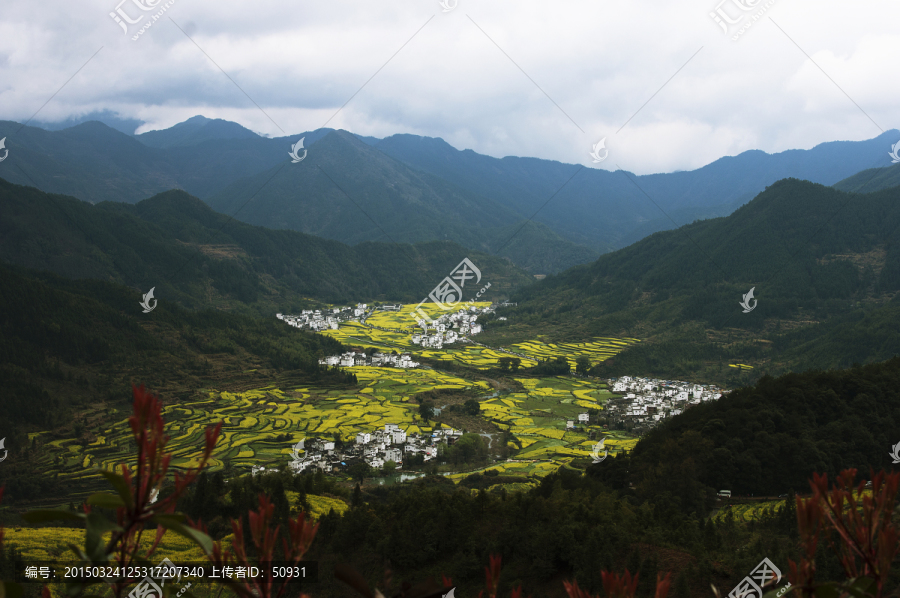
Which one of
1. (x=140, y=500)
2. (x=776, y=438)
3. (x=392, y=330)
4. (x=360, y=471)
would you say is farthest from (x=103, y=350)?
(x=140, y=500)

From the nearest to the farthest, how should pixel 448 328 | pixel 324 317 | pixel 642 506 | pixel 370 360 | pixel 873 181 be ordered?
pixel 642 506
pixel 370 360
pixel 448 328
pixel 324 317
pixel 873 181

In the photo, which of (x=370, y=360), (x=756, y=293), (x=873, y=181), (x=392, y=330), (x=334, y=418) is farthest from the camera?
(x=873, y=181)

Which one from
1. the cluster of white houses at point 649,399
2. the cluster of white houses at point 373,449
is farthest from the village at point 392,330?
the cluster of white houses at point 373,449

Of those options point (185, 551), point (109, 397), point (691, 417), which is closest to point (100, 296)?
point (109, 397)

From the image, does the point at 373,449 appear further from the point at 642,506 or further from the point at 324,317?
the point at 324,317

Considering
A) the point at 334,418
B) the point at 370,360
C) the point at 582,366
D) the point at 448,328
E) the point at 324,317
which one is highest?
the point at 324,317

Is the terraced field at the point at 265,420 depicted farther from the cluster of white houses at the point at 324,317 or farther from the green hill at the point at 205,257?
the green hill at the point at 205,257

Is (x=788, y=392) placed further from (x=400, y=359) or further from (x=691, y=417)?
(x=400, y=359)
